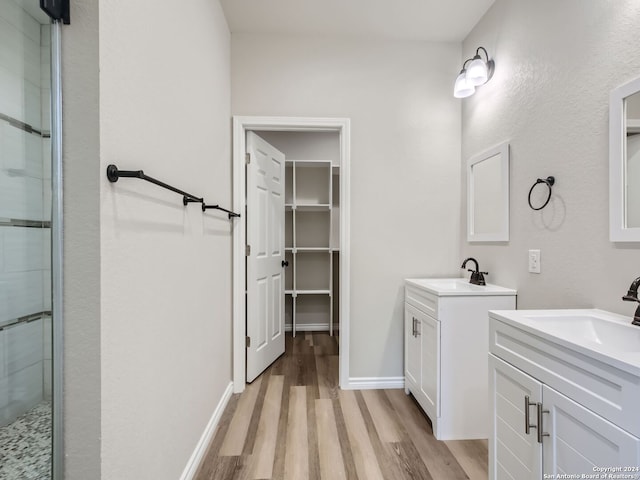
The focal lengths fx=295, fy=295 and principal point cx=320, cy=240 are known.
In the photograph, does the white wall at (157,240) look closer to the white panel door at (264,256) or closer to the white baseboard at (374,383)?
the white panel door at (264,256)

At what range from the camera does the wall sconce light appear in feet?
6.59

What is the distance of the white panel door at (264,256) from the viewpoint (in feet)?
7.96

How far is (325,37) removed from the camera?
7.70 ft

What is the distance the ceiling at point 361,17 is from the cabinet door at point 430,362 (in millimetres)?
2121

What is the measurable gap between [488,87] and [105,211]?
241 cm

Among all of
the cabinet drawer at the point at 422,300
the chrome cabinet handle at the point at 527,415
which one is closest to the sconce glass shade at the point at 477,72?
the cabinet drawer at the point at 422,300

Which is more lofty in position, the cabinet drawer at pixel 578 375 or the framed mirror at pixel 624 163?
the framed mirror at pixel 624 163

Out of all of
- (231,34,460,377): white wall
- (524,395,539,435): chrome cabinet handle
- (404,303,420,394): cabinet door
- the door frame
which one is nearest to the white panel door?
the door frame

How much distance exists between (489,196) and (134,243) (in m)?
2.11

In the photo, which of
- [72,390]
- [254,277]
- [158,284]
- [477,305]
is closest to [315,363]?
[254,277]

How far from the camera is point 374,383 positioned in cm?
237

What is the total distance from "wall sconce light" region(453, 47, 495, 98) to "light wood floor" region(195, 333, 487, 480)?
7.59 feet

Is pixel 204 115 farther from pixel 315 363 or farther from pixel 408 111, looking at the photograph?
pixel 315 363

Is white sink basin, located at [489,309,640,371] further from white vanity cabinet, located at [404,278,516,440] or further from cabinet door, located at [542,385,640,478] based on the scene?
white vanity cabinet, located at [404,278,516,440]
